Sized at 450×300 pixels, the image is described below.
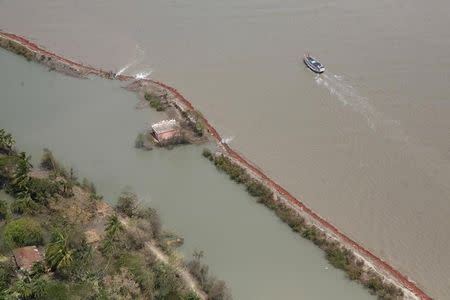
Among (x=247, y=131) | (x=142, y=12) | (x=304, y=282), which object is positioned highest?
(x=142, y=12)

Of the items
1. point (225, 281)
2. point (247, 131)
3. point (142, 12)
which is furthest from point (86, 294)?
point (142, 12)

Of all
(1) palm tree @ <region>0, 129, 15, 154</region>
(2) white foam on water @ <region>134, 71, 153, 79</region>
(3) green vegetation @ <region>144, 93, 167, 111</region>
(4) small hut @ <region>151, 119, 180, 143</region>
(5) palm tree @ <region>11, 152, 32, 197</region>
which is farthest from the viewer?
(2) white foam on water @ <region>134, 71, 153, 79</region>

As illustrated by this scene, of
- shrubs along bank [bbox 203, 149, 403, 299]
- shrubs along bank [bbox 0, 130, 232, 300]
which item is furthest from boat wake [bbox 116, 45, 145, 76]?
shrubs along bank [bbox 203, 149, 403, 299]

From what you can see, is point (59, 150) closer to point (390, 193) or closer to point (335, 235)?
point (335, 235)

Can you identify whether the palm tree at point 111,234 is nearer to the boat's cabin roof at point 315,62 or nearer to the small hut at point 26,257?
the small hut at point 26,257

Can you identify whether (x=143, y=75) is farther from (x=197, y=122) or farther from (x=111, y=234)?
(x=111, y=234)

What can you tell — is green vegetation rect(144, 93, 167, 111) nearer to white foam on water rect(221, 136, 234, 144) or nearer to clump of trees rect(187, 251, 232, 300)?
white foam on water rect(221, 136, 234, 144)
